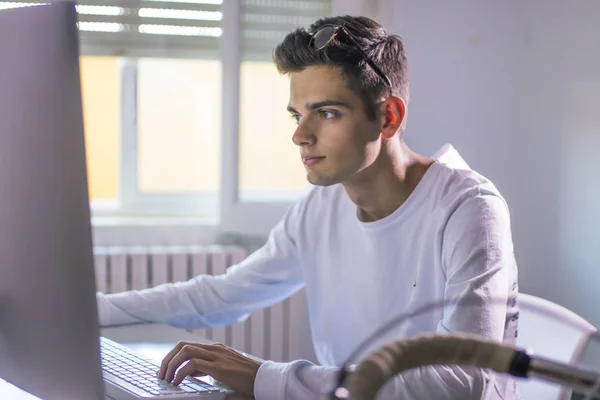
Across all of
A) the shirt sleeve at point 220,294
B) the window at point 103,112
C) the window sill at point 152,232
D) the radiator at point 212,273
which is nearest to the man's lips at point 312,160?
the shirt sleeve at point 220,294

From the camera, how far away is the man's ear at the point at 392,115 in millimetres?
1546

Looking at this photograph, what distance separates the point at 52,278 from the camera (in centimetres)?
78

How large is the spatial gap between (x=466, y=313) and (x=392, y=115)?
1.70ft

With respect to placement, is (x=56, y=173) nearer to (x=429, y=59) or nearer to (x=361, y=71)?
(x=361, y=71)

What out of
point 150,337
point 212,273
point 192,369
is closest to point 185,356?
point 192,369

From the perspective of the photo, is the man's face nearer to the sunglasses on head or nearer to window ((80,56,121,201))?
the sunglasses on head

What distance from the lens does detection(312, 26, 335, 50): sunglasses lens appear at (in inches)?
58.2

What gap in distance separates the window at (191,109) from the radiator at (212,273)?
0.18 meters

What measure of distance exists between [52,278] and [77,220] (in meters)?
0.08

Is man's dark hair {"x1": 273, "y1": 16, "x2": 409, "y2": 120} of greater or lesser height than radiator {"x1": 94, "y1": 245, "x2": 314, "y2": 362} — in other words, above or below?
above

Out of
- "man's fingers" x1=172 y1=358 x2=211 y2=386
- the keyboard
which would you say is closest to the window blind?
the keyboard

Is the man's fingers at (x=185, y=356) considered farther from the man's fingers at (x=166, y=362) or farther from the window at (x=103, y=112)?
the window at (x=103, y=112)

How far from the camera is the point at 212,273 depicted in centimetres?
262

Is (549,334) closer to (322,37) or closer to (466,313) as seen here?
(466,313)
